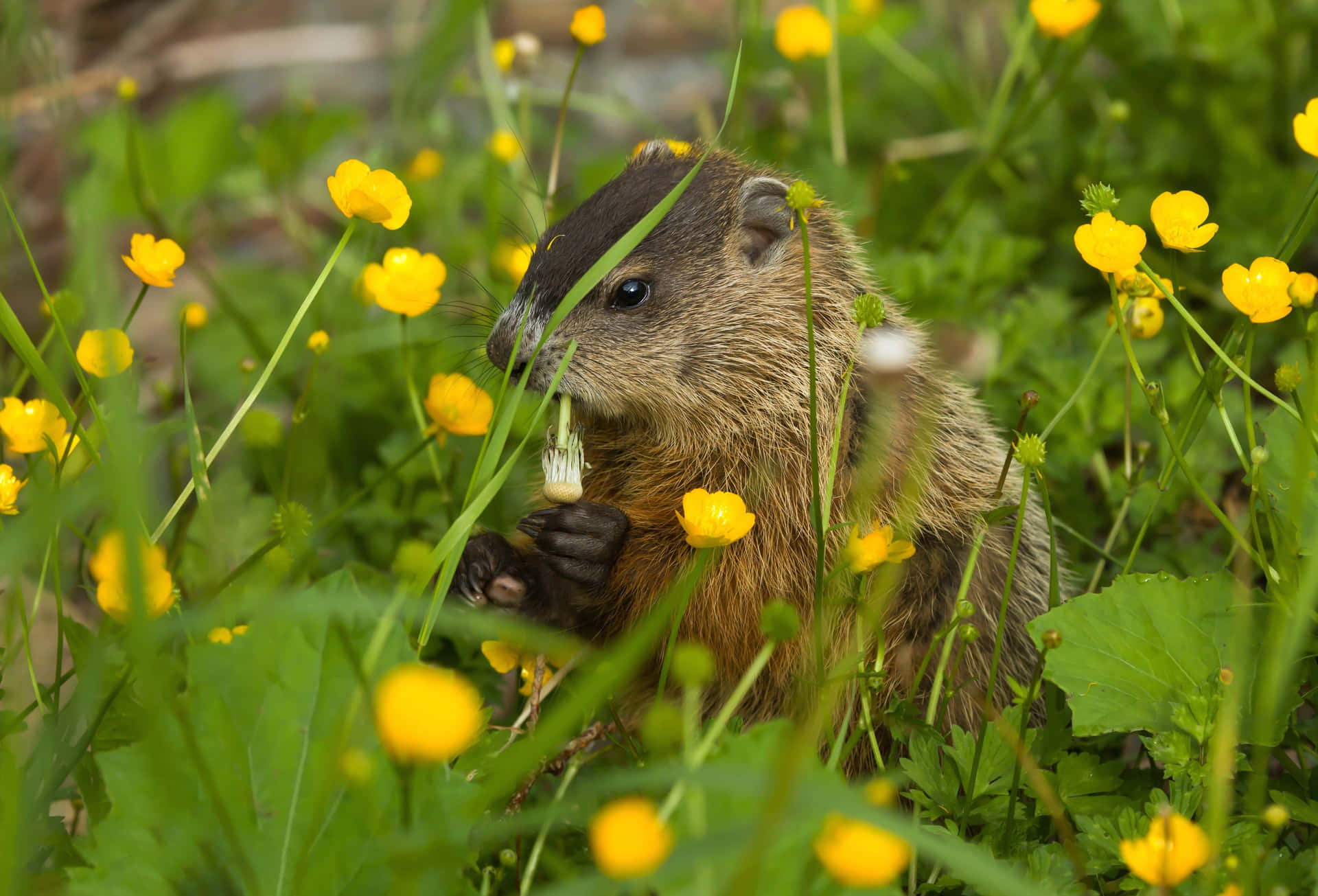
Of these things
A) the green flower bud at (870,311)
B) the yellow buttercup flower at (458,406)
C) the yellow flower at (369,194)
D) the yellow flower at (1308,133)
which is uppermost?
the yellow flower at (1308,133)

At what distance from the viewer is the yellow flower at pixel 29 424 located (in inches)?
99.0

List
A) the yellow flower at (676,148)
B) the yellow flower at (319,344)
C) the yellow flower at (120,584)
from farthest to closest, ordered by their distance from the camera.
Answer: the yellow flower at (676,148) < the yellow flower at (319,344) < the yellow flower at (120,584)

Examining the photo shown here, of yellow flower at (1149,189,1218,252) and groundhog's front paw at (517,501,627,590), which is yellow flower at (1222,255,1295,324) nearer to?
yellow flower at (1149,189,1218,252)

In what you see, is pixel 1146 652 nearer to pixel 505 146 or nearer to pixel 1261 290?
pixel 1261 290

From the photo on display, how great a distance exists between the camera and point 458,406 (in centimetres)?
294

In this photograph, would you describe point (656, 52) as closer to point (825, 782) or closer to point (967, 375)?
point (967, 375)

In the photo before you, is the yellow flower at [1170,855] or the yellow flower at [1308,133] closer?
the yellow flower at [1170,855]

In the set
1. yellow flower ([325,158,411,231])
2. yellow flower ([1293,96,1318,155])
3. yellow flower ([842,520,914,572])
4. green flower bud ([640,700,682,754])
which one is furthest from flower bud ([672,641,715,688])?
yellow flower ([1293,96,1318,155])

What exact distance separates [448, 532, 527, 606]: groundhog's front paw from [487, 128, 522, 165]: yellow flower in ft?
5.75

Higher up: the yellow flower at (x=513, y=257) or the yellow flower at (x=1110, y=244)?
the yellow flower at (x=1110, y=244)

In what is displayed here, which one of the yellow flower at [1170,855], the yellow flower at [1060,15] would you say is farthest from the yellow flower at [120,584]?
the yellow flower at [1060,15]

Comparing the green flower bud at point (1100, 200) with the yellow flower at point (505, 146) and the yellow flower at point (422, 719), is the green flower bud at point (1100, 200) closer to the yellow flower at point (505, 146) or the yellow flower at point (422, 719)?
the yellow flower at point (422, 719)

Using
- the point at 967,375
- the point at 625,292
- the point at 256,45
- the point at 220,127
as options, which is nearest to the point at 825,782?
the point at 625,292

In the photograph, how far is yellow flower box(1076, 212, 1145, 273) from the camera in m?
2.38
